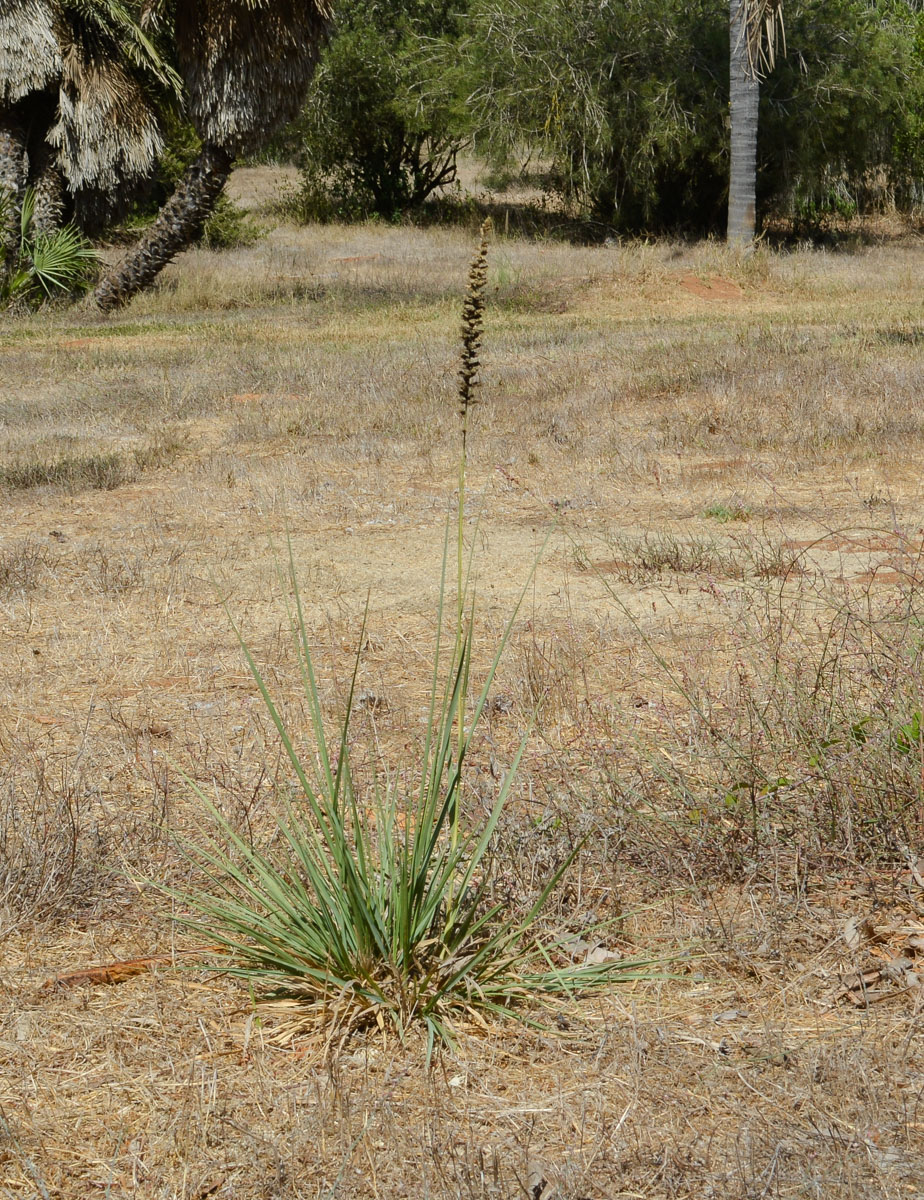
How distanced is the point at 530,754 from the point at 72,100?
605 inches

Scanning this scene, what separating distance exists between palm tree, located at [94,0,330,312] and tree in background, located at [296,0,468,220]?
32.5ft

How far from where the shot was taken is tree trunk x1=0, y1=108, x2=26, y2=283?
16.8 metres

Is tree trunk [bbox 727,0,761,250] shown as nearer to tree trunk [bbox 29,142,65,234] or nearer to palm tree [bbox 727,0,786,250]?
palm tree [bbox 727,0,786,250]

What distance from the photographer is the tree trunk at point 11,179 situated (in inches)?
661

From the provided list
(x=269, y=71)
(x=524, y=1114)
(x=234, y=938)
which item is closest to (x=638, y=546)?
(x=234, y=938)

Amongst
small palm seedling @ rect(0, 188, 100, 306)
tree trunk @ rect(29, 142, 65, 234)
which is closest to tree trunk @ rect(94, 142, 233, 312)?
small palm seedling @ rect(0, 188, 100, 306)

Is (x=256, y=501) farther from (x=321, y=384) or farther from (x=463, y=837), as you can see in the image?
(x=463, y=837)

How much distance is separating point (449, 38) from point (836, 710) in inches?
1139

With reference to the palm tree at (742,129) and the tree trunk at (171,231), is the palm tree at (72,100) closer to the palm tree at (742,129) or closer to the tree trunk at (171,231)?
the tree trunk at (171,231)

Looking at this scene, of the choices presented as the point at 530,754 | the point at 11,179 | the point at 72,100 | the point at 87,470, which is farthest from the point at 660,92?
the point at 530,754

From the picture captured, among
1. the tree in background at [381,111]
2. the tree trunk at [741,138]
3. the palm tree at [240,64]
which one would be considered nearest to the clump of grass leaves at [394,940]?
the palm tree at [240,64]

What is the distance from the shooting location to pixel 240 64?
15.5 meters

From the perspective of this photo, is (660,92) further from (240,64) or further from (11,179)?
(11,179)

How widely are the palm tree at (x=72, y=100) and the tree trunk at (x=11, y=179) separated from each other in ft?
0.04
